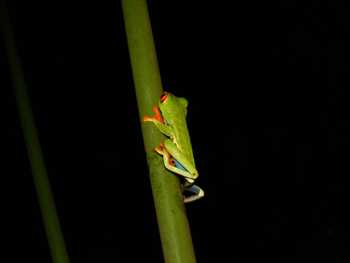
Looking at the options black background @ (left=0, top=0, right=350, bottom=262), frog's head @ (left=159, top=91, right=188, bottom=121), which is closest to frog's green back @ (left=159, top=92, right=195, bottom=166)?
frog's head @ (left=159, top=91, right=188, bottom=121)

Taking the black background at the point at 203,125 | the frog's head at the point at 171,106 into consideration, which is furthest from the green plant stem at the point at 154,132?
the black background at the point at 203,125

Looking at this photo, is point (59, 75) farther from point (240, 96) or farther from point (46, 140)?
point (240, 96)

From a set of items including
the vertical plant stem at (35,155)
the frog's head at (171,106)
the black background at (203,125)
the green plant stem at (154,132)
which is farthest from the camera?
the black background at (203,125)

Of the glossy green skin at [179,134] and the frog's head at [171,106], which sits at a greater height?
the frog's head at [171,106]

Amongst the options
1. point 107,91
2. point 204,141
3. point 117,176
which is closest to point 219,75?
point 204,141

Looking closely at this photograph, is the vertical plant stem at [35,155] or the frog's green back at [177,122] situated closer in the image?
the vertical plant stem at [35,155]

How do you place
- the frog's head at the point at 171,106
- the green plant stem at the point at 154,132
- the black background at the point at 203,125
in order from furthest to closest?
1. the black background at the point at 203,125
2. the frog's head at the point at 171,106
3. the green plant stem at the point at 154,132

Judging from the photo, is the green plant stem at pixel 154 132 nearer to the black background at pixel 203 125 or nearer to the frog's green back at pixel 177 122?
the frog's green back at pixel 177 122
